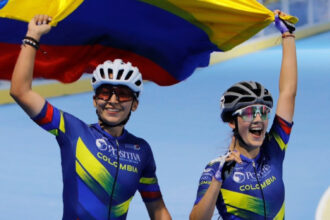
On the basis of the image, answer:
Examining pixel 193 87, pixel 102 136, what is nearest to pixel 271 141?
pixel 102 136

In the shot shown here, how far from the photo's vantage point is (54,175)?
1034 cm

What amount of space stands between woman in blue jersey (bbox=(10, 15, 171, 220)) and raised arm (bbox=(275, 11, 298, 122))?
957 mm

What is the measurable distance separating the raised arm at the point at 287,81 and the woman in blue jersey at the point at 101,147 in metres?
0.96

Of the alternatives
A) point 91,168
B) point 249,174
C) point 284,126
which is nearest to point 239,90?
point 284,126

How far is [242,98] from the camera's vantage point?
17.8 feet

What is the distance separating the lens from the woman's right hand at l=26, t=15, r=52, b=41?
5266 mm

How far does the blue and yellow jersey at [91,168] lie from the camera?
5398 millimetres

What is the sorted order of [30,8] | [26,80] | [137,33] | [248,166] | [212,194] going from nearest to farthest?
[212,194]
[26,80]
[248,166]
[30,8]
[137,33]

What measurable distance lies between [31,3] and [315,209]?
14.0 feet

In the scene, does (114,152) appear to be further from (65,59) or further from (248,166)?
(65,59)

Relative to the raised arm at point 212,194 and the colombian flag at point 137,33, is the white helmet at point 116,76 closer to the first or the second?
the colombian flag at point 137,33

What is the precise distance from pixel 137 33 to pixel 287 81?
1.38 m

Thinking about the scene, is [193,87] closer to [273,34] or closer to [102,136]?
[273,34]

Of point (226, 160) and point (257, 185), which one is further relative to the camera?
point (257, 185)
